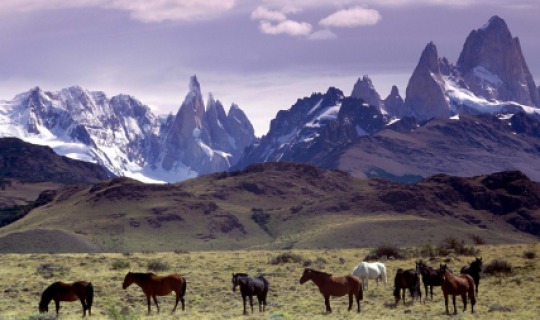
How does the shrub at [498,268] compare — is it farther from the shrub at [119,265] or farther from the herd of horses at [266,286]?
the shrub at [119,265]

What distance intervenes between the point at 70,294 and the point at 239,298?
10957mm

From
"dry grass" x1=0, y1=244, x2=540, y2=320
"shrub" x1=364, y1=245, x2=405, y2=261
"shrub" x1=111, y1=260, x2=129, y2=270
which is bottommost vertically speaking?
"dry grass" x1=0, y1=244, x2=540, y2=320

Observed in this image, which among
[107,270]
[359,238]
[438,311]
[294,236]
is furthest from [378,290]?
[294,236]

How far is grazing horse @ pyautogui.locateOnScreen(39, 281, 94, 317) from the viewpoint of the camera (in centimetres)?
4094

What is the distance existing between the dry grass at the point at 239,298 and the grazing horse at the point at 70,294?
82 cm

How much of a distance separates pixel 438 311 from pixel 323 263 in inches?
1100

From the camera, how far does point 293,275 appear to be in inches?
2341

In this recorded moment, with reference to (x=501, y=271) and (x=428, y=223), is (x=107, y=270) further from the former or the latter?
(x=428, y=223)

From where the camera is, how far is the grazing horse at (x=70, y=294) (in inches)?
1612

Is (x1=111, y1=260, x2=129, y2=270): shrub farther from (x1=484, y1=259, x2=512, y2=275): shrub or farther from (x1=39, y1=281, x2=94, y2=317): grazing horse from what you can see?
(x1=484, y1=259, x2=512, y2=275): shrub

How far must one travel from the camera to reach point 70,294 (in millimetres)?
41156

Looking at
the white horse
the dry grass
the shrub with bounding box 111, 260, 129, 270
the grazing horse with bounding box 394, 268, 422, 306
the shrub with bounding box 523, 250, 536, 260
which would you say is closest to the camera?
the dry grass

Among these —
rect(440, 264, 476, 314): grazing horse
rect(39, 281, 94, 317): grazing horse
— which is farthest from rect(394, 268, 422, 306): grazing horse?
rect(39, 281, 94, 317): grazing horse

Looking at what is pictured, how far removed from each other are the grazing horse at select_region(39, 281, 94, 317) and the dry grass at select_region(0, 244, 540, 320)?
0.82 metres
